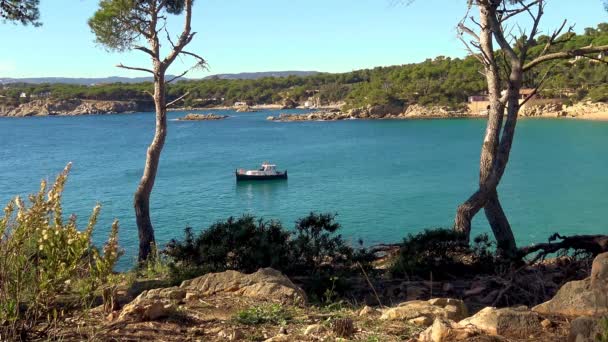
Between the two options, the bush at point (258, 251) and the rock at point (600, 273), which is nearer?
the rock at point (600, 273)

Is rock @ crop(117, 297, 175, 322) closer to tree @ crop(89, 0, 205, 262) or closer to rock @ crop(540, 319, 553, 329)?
rock @ crop(540, 319, 553, 329)

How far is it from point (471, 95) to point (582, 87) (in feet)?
50.5

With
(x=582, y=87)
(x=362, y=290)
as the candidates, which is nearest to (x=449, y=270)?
(x=362, y=290)

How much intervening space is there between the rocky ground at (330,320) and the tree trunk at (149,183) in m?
6.22

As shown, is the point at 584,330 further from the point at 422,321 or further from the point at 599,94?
the point at 599,94

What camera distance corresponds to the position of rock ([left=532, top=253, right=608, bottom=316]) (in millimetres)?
3551

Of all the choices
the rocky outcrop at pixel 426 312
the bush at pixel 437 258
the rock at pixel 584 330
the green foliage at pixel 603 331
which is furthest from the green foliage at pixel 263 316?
the bush at pixel 437 258

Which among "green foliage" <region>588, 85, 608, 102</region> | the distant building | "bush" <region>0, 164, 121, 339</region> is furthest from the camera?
the distant building

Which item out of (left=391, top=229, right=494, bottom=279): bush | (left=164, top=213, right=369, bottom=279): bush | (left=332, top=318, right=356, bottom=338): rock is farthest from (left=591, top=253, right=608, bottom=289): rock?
(left=164, top=213, right=369, bottom=279): bush

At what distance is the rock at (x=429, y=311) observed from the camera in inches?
152

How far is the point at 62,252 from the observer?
10.4ft

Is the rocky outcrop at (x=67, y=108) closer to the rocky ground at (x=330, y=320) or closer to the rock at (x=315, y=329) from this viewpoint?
the rocky ground at (x=330, y=320)

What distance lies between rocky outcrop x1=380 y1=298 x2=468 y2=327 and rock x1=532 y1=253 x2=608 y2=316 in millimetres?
545

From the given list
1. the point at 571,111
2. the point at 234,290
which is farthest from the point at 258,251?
the point at 571,111
